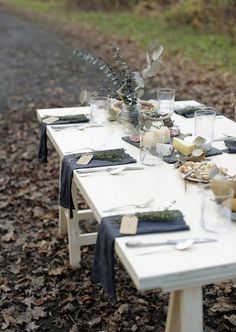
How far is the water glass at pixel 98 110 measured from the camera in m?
2.92

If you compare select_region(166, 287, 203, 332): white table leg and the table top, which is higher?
the table top

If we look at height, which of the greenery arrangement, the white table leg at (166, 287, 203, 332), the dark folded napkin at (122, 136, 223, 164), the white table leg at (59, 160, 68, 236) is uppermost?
the greenery arrangement

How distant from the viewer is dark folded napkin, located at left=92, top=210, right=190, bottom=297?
1.72m

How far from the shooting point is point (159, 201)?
1.93 meters

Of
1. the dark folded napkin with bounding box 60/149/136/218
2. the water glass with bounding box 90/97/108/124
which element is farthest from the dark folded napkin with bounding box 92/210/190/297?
the water glass with bounding box 90/97/108/124

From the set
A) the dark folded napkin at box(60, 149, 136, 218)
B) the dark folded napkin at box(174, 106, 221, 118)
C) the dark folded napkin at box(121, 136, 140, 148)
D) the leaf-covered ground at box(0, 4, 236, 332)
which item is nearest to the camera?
the dark folded napkin at box(60, 149, 136, 218)

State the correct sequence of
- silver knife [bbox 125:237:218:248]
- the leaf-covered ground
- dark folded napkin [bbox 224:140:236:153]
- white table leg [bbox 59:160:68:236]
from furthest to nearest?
white table leg [bbox 59:160:68:236] < the leaf-covered ground < dark folded napkin [bbox 224:140:236:153] < silver knife [bbox 125:237:218:248]

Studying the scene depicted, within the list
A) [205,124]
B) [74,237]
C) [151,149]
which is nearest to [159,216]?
[151,149]

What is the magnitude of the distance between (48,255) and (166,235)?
1.75 m

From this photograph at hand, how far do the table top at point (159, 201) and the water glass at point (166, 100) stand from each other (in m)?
0.09

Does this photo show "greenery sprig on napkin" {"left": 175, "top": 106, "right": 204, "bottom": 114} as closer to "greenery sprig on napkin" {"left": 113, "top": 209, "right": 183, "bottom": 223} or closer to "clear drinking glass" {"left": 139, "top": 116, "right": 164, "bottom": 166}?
"clear drinking glass" {"left": 139, "top": 116, "right": 164, "bottom": 166}

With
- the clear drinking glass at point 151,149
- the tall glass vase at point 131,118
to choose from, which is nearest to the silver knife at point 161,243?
the clear drinking glass at point 151,149

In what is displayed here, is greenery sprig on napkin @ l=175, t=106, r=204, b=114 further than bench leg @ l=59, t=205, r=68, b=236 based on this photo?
No

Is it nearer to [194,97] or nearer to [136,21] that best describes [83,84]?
[194,97]
